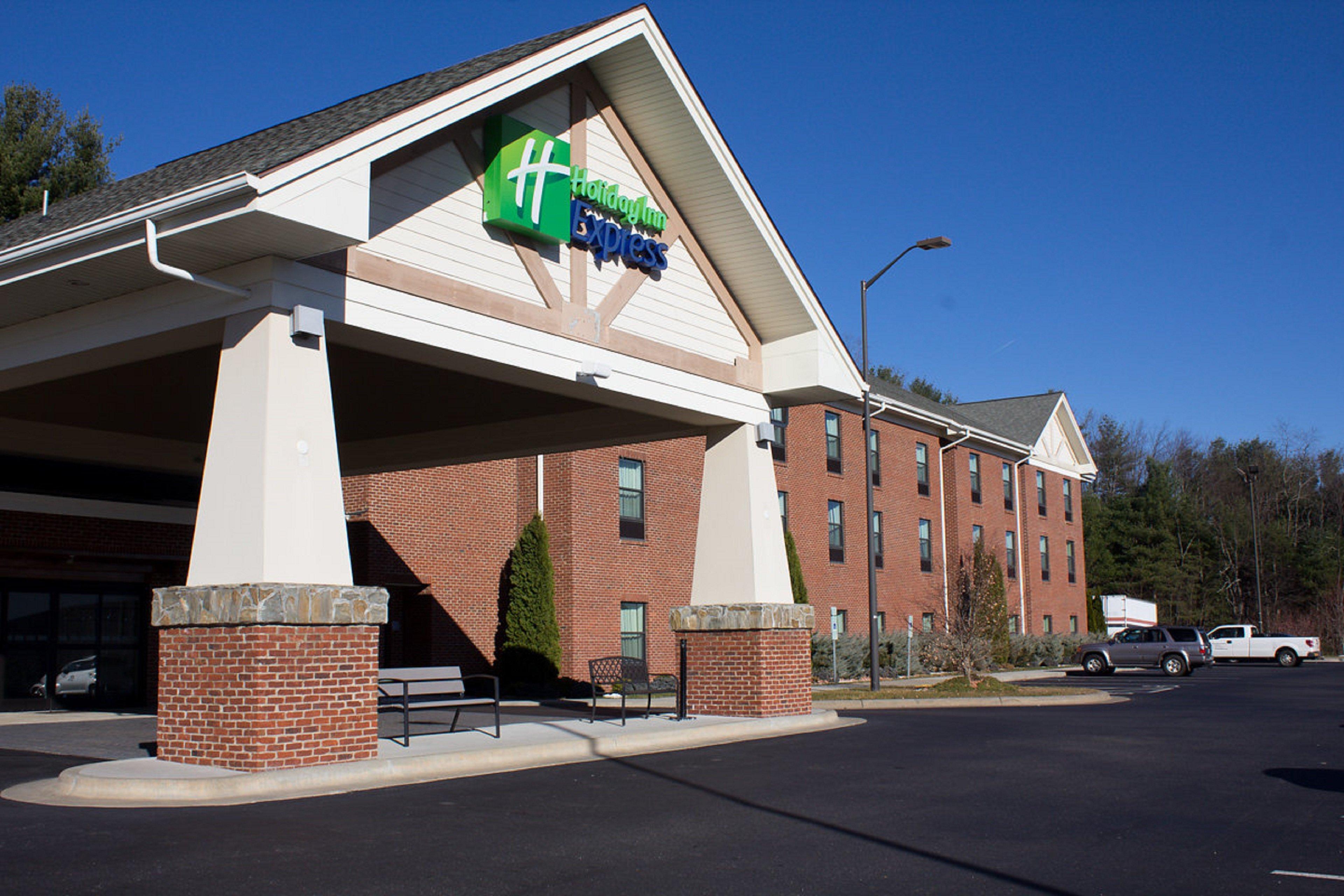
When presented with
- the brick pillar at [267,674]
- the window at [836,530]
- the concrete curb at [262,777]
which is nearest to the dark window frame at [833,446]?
the window at [836,530]

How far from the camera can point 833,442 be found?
39.0 meters

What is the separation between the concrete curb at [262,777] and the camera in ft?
31.8

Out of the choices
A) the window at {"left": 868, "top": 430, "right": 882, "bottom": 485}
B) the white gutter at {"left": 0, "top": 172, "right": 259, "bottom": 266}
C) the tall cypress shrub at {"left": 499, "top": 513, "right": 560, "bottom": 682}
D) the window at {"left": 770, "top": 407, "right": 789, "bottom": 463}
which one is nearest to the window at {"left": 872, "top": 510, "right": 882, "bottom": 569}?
the window at {"left": 868, "top": 430, "right": 882, "bottom": 485}

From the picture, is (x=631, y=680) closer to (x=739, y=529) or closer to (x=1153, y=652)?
(x=739, y=529)

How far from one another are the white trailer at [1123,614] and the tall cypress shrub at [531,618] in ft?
126

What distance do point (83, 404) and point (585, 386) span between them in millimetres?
7499

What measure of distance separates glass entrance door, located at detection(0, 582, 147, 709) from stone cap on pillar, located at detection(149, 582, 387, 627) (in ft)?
37.8

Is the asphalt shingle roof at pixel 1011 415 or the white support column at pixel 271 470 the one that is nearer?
the white support column at pixel 271 470

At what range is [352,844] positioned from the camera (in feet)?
25.5

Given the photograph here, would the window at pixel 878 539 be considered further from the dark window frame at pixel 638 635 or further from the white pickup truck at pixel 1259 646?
the white pickup truck at pixel 1259 646

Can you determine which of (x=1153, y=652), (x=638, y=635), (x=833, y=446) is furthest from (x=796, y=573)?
(x=1153, y=652)

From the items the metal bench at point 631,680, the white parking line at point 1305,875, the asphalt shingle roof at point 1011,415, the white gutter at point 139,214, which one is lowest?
the white parking line at point 1305,875

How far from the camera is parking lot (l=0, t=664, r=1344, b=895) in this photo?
6887 millimetres

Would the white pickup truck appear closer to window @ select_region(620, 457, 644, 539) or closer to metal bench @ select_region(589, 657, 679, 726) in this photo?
window @ select_region(620, 457, 644, 539)
